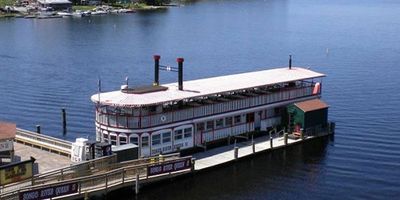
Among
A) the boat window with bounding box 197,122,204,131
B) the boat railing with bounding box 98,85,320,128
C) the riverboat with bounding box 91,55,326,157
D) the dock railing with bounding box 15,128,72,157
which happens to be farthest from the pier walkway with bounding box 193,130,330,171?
the dock railing with bounding box 15,128,72,157

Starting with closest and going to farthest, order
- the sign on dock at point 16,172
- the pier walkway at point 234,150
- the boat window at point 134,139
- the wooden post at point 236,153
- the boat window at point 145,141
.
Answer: the sign on dock at point 16,172 → the boat window at point 134,139 → the boat window at point 145,141 → the pier walkway at point 234,150 → the wooden post at point 236,153

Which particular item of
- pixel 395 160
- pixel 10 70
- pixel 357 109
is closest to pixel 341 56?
pixel 357 109

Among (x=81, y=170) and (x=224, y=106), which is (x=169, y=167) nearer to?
(x=81, y=170)

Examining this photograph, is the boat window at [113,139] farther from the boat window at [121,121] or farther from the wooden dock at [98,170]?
the wooden dock at [98,170]

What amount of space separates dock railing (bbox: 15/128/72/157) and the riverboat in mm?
3815

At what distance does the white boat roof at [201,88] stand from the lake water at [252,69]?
7303 mm

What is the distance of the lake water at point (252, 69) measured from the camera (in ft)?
178

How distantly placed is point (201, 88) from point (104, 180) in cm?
1736

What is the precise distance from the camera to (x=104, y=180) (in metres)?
47.3

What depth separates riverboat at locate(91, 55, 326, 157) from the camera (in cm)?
5488

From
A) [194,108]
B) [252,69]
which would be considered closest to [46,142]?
[194,108]

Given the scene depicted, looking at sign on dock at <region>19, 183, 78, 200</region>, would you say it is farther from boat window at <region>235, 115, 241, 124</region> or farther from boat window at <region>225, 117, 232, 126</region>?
boat window at <region>235, 115, 241, 124</region>

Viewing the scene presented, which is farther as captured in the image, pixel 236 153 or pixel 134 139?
pixel 236 153

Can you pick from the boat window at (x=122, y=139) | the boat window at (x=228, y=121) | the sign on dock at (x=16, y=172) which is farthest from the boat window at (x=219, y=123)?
the sign on dock at (x=16, y=172)
